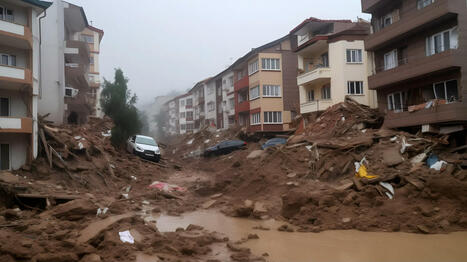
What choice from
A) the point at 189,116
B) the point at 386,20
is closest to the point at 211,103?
the point at 189,116

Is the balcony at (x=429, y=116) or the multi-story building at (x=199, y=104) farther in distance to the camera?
the multi-story building at (x=199, y=104)

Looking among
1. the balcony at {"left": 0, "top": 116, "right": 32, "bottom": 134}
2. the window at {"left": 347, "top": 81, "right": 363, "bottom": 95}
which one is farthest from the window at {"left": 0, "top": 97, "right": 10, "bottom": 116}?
the window at {"left": 347, "top": 81, "right": 363, "bottom": 95}

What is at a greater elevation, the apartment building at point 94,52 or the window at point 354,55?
the apartment building at point 94,52

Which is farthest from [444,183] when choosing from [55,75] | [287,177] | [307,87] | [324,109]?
[55,75]

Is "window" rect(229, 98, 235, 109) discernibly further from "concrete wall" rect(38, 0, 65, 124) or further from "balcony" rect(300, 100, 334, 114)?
"concrete wall" rect(38, 0, 65, 124)

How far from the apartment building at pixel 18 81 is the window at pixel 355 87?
72.9ft

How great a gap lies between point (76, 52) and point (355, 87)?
24.8m

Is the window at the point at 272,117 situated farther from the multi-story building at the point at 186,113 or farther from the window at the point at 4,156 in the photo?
the multi-story building at the point at 186,113

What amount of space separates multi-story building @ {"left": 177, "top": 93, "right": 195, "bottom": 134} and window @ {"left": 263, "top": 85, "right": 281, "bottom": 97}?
3421cm

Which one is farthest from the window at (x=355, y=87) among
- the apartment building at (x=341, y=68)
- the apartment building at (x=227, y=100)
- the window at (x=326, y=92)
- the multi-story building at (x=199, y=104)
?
the multi-story building at (x=199, y=104)

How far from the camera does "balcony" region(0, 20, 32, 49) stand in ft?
59.4

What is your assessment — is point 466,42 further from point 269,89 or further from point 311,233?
point 269,89

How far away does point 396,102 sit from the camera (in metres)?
22.5

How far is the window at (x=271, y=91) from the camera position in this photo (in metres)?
35.9
